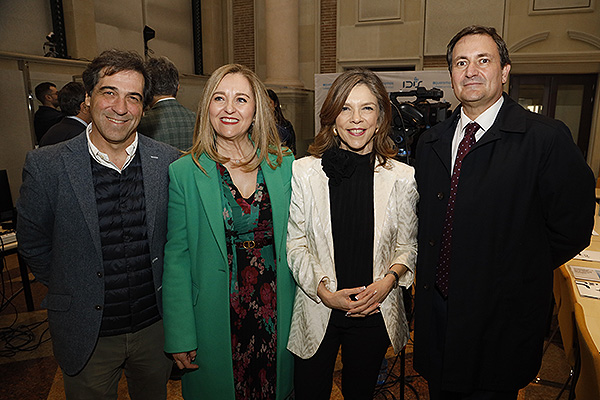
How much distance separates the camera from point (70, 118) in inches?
128

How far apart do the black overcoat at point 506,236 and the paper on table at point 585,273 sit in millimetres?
824

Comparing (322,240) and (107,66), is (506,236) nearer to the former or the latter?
(322,240)

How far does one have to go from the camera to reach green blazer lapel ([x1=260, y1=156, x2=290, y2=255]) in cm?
161

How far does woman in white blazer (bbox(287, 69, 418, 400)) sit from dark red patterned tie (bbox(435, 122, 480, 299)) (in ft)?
0.43

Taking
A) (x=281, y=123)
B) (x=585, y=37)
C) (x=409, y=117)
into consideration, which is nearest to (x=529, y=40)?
(x=585, y=37)

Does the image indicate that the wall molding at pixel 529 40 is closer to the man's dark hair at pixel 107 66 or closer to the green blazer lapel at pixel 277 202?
the green blazer lapel at pixel 277 202

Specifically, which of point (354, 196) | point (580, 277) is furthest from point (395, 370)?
point (354, 196)

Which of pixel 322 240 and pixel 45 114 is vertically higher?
pixel 45 114

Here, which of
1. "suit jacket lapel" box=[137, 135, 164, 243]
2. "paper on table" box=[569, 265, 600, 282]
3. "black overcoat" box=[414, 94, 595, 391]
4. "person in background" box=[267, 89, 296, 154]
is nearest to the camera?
"black overcoat" box=[414, 94, 595, 391]

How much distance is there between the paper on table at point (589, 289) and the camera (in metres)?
2.02

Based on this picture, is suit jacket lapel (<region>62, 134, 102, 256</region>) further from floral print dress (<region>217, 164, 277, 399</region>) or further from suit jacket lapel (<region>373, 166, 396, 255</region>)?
suit jacket lapel (<region>373, 166, 396, 255</region>)

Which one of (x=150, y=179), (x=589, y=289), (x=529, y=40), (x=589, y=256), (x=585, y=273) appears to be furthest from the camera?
(x=529, y=40)

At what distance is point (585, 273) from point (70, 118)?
377 centimetres

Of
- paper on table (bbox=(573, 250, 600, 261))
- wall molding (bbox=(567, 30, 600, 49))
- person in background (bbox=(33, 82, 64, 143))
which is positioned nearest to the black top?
paper on table (bbox=(573, 250, 600, 261))
